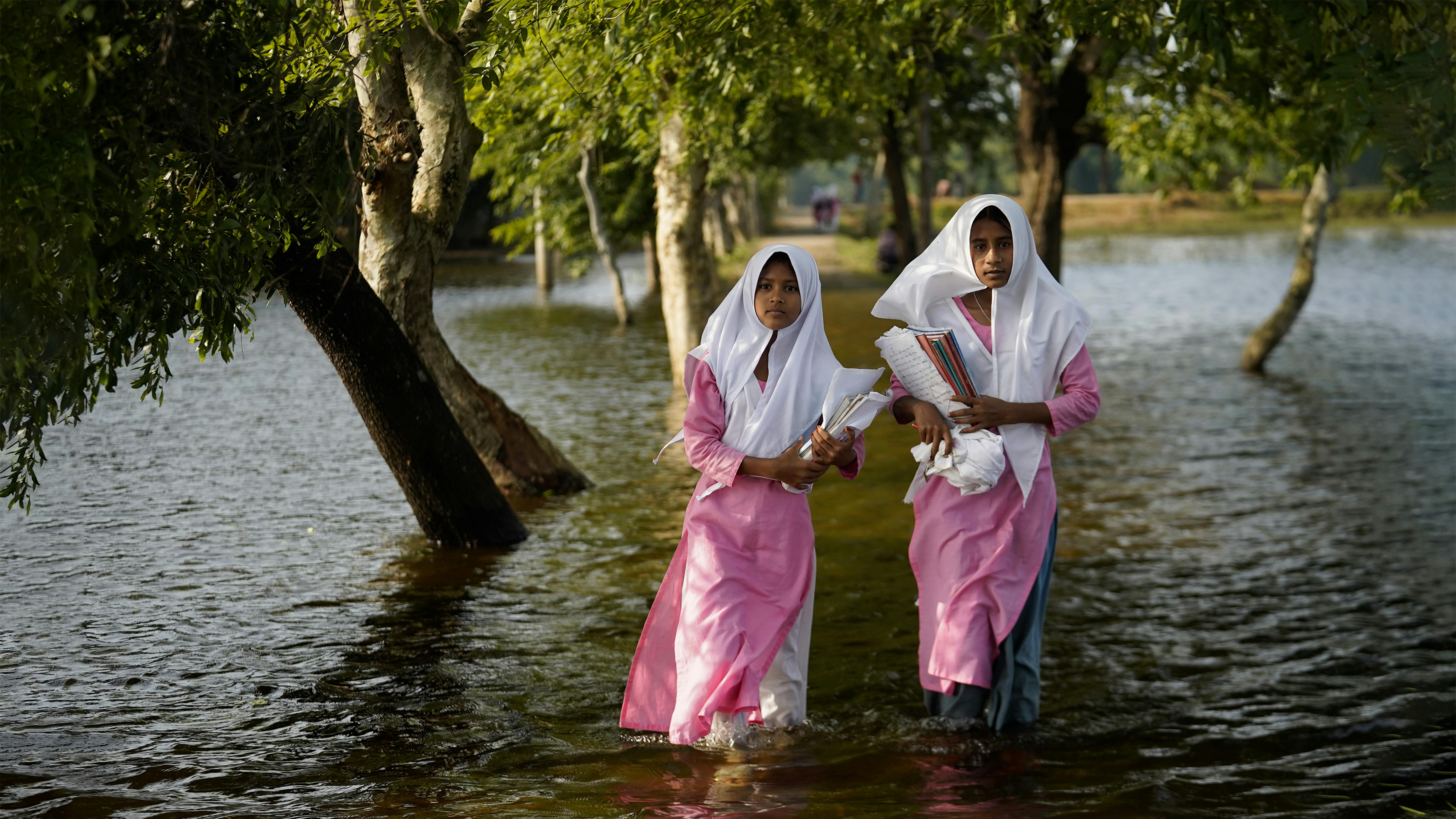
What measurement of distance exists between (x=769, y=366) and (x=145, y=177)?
215 cm

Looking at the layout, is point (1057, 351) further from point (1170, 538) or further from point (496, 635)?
point (1170, 538)

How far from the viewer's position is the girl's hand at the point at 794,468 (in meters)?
4.75

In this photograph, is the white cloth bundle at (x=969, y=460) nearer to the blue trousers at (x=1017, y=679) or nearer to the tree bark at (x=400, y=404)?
the blue trousers at (x=1017, y=679)

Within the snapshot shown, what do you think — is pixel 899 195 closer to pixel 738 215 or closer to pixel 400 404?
pixel 738 215

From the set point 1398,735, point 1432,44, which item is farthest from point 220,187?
point 1398,735

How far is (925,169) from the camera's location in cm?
2419

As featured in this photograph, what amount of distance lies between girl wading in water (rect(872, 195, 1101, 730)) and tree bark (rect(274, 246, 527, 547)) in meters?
3.33

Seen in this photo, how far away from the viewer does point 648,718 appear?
512 centimetres

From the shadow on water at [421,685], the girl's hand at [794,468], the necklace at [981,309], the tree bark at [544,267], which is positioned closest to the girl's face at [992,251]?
the necklace at [981,309]

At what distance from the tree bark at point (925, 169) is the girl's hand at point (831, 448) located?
59.9ft

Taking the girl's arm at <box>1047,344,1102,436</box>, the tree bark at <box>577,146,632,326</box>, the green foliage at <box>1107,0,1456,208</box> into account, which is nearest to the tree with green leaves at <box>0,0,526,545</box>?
the girl's arm at <box>1047,344,1102,436</box>

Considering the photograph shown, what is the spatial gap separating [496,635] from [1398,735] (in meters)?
4.12

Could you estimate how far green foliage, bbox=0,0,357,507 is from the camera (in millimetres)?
3871

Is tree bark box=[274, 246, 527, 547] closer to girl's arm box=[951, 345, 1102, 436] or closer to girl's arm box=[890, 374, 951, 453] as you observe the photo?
girl's arm box=[890, 374, 951, 453]
